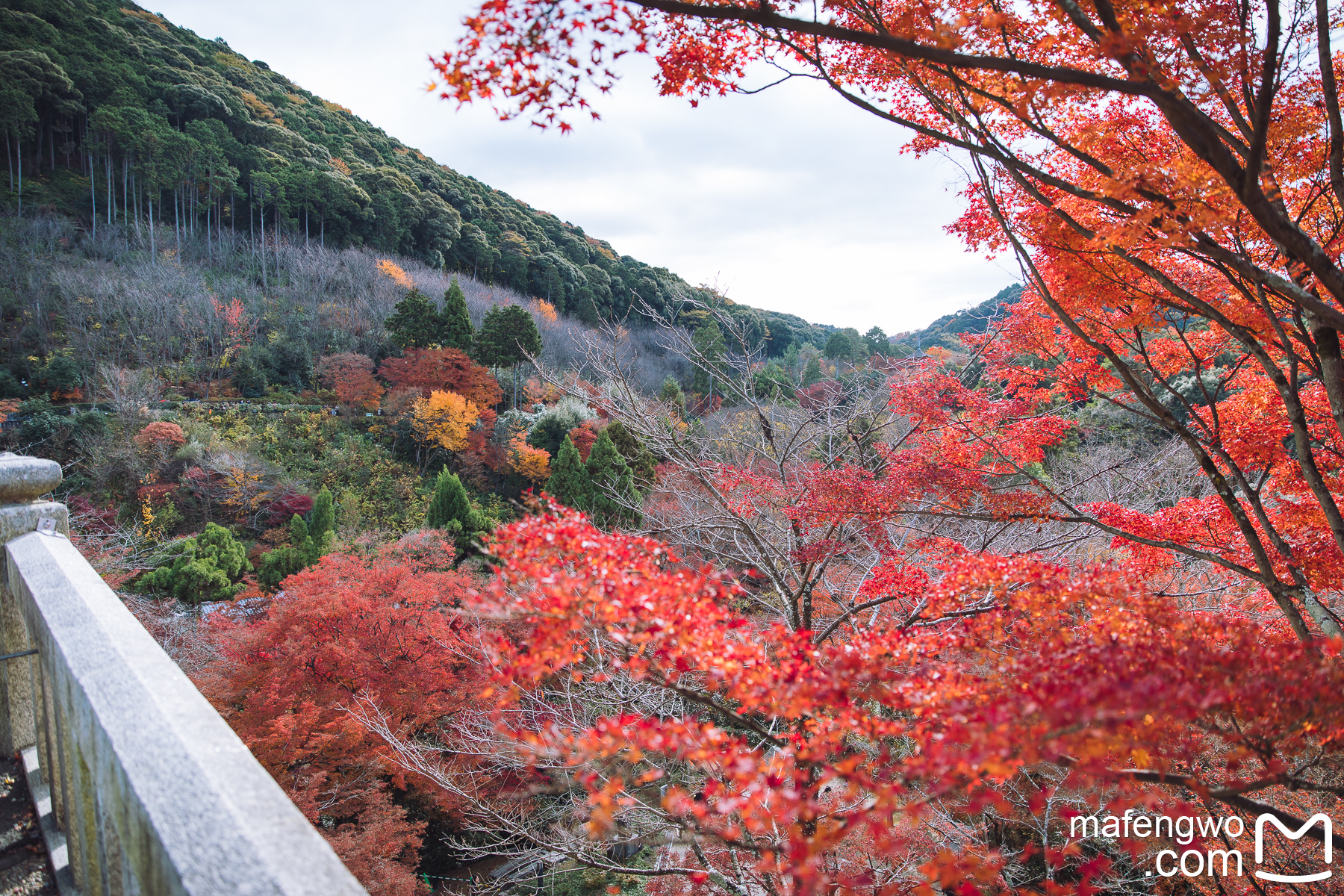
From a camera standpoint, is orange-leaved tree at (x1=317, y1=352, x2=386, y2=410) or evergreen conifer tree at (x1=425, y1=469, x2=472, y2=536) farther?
orange-leaved tree at (x1=317, y1=352, x2=386, y2=410)

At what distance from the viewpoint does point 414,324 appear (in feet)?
66.5

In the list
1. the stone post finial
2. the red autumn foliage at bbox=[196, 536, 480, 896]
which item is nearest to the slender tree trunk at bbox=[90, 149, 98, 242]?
the red autumn foliage at bbox=[196, 536, 480, 896]

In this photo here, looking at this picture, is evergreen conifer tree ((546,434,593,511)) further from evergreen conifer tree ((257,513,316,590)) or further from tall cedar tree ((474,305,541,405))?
tall cedar tree ((474,305,541,405))

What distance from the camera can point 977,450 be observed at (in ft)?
17.1

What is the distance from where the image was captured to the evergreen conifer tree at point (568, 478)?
47.6ft

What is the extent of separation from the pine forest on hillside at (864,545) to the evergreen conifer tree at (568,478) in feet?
0.36

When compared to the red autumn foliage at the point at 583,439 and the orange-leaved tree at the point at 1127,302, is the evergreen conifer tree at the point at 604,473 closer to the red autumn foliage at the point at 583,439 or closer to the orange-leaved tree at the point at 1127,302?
the red autumn foliage at the point at 583,439

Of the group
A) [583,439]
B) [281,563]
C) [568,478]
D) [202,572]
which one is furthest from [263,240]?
[568,478]

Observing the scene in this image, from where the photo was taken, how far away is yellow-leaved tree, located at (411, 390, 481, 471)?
57.6 feet

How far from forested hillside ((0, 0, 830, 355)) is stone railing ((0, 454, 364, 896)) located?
57.7 feet

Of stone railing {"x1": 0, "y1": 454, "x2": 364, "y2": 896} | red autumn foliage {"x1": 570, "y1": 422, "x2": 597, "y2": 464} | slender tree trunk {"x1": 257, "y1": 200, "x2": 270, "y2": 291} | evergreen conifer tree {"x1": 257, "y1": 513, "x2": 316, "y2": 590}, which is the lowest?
evergreen conifer tree {"x1": 257, "y1": 513, "x2": 316, "y2": 590}

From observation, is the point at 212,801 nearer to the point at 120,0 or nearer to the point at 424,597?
→ the point at 424,597

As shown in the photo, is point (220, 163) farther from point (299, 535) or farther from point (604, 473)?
point (604, 473)

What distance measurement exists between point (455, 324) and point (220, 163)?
16.4 metres
